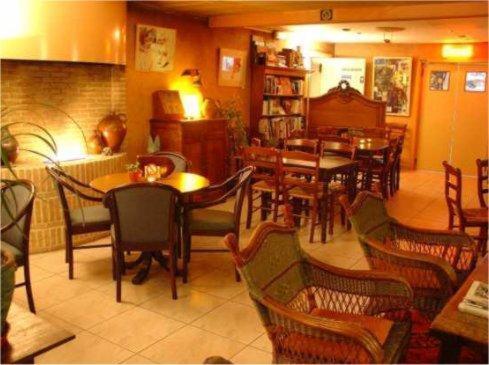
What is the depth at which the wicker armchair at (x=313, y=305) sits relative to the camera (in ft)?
6.38

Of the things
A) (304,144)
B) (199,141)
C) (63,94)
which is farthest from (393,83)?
(63,94)

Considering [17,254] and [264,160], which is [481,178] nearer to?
[264,160]

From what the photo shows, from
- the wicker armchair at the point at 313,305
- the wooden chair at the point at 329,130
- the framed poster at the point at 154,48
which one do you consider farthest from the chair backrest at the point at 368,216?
the wooden chair at the point at 329,130

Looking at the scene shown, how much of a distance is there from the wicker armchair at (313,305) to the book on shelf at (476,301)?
0.27m

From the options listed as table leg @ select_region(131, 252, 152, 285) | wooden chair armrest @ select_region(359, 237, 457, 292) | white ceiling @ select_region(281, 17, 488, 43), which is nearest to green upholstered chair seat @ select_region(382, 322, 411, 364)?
wooden chair armrest @ select_region(359, 237, 457, 292)

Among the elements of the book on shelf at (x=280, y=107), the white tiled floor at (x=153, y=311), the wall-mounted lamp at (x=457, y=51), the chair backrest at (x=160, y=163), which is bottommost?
the white tiled floor at (x=153, y=311)

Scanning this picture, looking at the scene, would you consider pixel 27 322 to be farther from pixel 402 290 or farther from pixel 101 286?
pixel 101 286

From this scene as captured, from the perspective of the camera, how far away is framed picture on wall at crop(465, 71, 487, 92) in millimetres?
9070

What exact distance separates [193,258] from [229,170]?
2348mm

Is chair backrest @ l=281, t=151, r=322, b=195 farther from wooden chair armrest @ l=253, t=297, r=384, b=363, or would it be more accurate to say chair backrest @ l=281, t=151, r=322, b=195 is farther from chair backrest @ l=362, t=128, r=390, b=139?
chair backrest @ l=362, t=128, r=390, b=139

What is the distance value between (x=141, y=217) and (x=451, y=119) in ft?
25.3

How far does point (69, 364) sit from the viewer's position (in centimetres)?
273

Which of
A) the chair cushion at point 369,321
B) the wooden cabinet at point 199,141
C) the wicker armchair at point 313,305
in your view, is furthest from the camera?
the wooden cabinet at point 199,141

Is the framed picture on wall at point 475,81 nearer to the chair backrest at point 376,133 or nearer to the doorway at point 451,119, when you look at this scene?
the doorway at point 451,119
